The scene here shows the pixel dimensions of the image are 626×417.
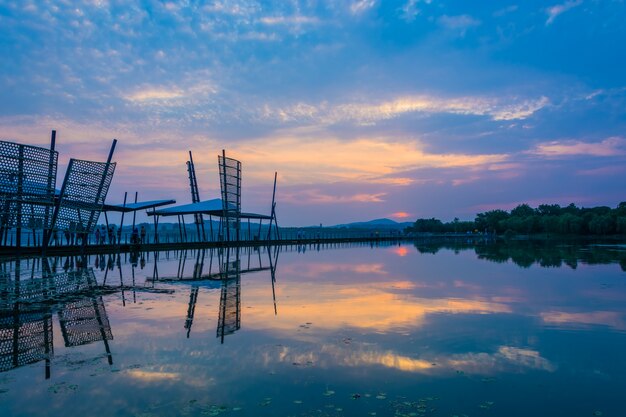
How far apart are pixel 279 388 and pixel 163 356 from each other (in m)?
2.09

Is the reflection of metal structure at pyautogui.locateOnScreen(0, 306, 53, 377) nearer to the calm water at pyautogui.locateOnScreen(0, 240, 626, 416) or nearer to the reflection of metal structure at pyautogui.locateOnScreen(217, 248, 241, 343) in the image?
the calm water at pyautogui.locateOnScreen(0, 240, 626, 416)

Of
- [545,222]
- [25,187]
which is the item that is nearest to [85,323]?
[25,187]

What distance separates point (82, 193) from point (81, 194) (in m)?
0.05

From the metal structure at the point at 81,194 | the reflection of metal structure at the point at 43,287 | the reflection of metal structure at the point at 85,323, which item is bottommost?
the reflection of metal structure at the point at 85,323

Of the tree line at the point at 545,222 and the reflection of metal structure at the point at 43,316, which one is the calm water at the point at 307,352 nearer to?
the reflection of metal structure at the point at 43,316

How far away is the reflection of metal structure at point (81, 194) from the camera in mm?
17109

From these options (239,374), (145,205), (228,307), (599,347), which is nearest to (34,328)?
(228,307)

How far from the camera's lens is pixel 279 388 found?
5.31 m

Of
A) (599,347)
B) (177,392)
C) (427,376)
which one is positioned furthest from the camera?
(599,347)

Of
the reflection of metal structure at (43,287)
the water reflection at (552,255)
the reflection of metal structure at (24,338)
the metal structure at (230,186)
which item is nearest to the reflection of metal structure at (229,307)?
the reflection of metal structure at (24,338)

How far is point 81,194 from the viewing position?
57.9 feet

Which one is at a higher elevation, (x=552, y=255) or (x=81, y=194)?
(x=81, y=194)

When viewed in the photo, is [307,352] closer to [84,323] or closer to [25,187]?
[84,323]

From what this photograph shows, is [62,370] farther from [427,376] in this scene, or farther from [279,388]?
[427,376]
